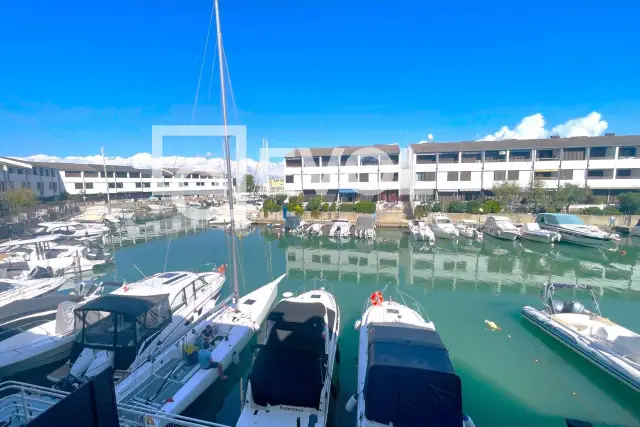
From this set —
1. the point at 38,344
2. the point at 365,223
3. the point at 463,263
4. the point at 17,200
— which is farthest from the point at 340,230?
the point at 17,200

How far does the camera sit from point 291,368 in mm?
6352

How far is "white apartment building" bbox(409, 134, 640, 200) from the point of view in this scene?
Answer: 1582 inches

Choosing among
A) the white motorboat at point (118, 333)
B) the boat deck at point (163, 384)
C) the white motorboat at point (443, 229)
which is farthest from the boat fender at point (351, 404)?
the white motorboat at point (443, 229)

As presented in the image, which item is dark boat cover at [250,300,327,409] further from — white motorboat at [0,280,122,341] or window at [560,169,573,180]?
window at [560,169,573,180]

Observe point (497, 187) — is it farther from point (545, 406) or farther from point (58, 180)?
point (58, 180)

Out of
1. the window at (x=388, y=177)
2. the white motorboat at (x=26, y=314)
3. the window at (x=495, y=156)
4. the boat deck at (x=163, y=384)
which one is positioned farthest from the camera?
the window at (x=388, y=177)

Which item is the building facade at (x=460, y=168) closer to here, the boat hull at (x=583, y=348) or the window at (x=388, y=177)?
the window at (x=388, y=177)

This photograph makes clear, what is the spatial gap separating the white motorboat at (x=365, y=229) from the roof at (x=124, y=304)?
2315 cm

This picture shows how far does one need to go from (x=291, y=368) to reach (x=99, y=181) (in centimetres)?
7212

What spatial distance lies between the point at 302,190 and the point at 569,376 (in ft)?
138

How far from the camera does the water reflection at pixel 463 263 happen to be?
61.6 ft

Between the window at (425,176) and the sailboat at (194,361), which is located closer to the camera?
the sailboat at (194,361)

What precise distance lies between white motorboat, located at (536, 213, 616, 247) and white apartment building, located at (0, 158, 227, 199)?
37607 mm

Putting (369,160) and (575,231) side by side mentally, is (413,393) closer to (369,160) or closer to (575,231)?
(575,231)
